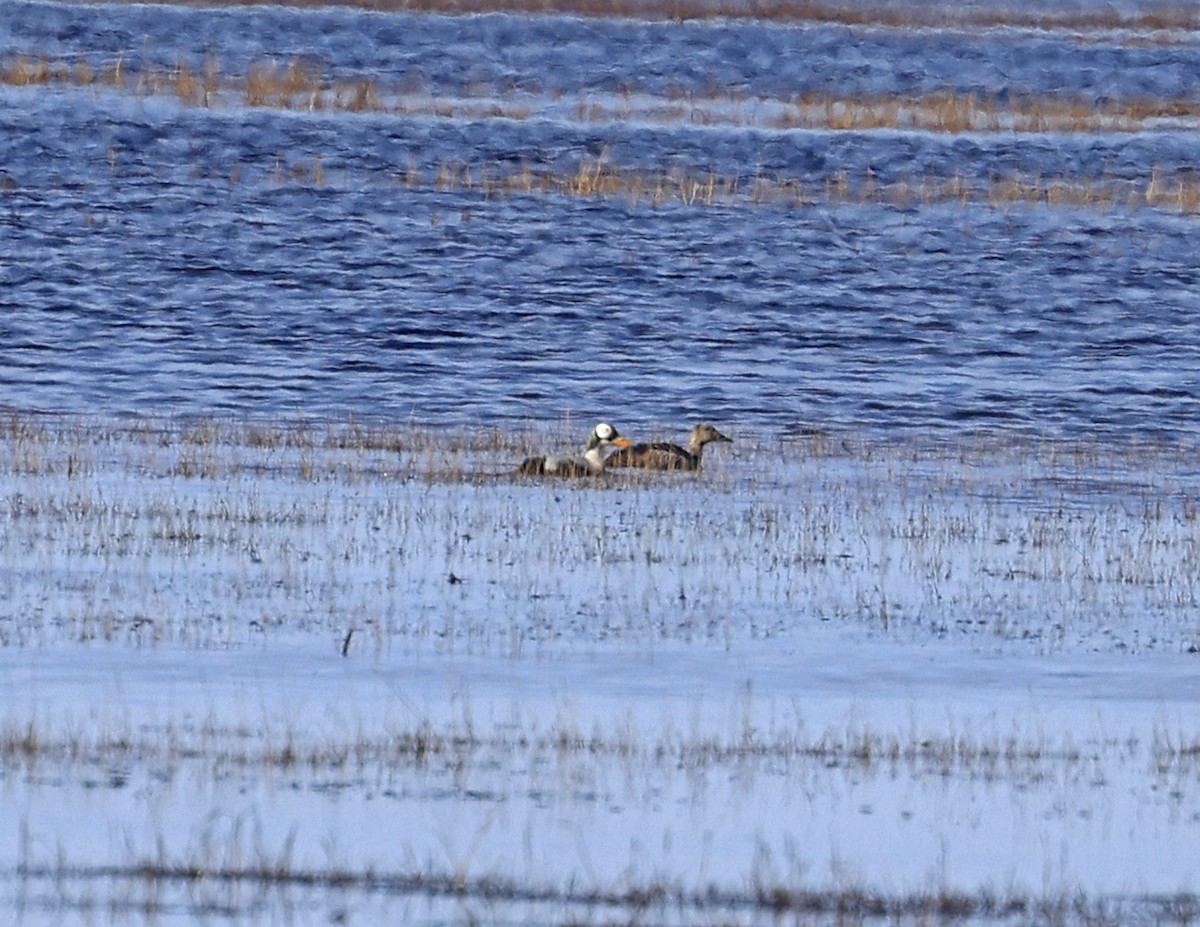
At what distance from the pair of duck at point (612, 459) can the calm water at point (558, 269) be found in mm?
4737

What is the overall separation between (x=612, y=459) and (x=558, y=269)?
48.9ft

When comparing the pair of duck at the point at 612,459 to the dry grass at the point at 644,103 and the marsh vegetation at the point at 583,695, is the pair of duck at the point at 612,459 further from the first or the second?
the dry grass at the point at 644,103

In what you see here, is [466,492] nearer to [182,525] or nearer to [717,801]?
[182,525]

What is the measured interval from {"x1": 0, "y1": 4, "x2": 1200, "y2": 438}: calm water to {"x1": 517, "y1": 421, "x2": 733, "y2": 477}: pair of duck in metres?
4.74

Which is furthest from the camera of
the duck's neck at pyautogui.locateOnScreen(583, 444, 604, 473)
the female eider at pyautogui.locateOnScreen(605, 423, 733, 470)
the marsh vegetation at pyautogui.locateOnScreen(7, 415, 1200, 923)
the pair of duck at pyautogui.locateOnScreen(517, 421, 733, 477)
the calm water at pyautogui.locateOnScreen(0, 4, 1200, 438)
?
the calm water at pyautogui.locateOnScreen(0, 4, 1200, 438)

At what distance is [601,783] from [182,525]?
6.57m

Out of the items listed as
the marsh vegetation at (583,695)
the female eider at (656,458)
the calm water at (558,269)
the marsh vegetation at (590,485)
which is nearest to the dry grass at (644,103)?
the marsh vegetation at (590,485)

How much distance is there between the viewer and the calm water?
1069 inches

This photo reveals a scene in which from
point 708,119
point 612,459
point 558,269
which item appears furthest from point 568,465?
point 708,119

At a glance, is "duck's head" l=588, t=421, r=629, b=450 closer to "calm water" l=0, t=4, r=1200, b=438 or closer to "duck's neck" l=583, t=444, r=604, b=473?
"duck's neck" l=583, t=444, r=604, b=473

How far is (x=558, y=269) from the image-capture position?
3453cm

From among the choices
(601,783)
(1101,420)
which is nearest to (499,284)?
(1101,420)

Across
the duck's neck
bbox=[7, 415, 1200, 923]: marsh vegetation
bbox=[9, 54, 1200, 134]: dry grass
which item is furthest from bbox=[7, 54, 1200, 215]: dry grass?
bbox=[7, 415, 1200, 923]: marsh vegetation

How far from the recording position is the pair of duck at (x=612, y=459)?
19.0m
